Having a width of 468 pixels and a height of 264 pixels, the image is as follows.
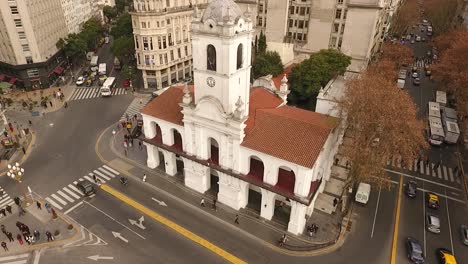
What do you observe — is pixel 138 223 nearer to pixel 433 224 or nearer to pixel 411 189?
pixel 433 224

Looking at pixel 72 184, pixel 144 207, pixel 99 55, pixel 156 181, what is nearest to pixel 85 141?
pixel 72 184

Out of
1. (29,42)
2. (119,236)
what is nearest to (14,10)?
(29,42)

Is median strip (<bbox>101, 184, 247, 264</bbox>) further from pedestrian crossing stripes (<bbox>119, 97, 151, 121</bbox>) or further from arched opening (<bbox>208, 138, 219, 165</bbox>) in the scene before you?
pedestrian crossing stripes (<bbox>119, 97, 151, 121</bbox>)

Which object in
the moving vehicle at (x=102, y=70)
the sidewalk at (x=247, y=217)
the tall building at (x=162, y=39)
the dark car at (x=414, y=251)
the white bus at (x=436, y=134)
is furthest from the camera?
the moving vehicle at (x=102, y=70)

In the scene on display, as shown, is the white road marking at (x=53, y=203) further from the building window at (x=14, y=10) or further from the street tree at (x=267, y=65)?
the street tree at (x=267, y=65)

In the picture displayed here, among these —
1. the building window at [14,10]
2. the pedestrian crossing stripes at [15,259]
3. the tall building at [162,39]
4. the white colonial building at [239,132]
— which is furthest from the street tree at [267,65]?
the pedestrian crossing stripes at [15,259]
